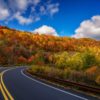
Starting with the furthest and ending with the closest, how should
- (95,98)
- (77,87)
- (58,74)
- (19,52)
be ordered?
(19,52), (58,74), (77,87), (95,98)

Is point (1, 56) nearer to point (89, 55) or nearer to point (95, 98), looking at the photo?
point (89, 55)

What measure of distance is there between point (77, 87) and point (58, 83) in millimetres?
4317

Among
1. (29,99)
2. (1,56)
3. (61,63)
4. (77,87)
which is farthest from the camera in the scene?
(1,56)

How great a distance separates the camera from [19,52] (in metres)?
145

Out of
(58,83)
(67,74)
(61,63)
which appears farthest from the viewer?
(61,63)

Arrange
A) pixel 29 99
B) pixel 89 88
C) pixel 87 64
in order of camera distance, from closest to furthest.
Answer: pixel 29 99
pixel 89 88
pixel 87 64

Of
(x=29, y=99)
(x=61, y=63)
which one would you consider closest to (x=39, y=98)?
(x=29, y=99)

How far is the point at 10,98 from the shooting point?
1301cm

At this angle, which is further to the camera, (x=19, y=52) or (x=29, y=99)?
(x=19, y=52)

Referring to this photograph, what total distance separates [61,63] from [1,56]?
3733cm

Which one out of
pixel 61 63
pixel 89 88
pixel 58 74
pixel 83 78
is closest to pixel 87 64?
pixel 61 63

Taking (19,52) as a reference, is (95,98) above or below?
below

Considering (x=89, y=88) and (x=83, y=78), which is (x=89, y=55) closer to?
(x=83, y=78)

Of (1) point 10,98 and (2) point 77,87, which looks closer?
(1) point 10,98
